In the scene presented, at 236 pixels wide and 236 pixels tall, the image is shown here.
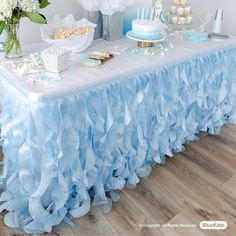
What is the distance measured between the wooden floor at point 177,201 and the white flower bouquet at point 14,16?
814mm

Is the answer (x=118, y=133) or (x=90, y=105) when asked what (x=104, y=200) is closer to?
(x=118, y=133)

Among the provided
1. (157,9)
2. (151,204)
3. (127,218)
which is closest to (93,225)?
(127,218)

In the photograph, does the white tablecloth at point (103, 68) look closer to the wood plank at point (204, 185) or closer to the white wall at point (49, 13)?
the white wall at point (49, 13)

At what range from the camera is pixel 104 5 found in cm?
148

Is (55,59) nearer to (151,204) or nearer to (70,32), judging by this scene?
(70,32)

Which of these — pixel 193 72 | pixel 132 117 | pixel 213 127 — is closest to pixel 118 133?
pixel 132 117

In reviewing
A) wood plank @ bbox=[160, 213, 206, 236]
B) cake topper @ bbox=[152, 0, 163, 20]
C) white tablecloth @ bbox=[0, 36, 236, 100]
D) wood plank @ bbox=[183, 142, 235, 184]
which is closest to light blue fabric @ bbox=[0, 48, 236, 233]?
white tablecloth @ bbox=[0, 36, 236, 100]

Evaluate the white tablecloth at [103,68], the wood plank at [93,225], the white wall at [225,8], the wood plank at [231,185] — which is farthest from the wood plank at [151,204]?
the white wall at [225,8]

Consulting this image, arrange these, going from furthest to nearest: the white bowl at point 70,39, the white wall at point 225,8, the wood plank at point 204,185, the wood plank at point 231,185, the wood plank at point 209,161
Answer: the white wall at point 225,8 < the wood plank at point 209,161 < the wood plank at point 231,185 < the wood plank at point 204,185 < the white bowl at point 70,39

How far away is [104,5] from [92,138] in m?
0.74

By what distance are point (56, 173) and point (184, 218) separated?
2.21 feet

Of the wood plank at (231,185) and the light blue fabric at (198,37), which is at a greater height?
the light blue fabric at (198,37)

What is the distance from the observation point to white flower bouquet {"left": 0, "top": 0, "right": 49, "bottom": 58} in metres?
1.10

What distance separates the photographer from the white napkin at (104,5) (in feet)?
4.77
